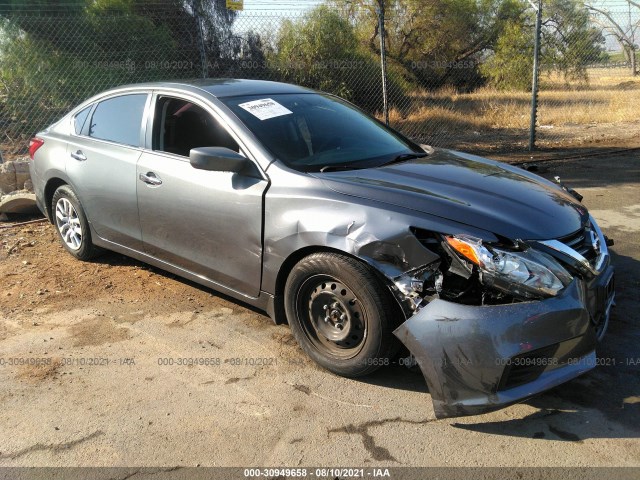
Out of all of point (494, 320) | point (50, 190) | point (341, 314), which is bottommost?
point (341, 314)

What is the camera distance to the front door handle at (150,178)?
4.28 m

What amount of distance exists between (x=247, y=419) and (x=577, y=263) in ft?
6.26

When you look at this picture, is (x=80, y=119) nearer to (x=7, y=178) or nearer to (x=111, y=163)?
(x=111, y=163)

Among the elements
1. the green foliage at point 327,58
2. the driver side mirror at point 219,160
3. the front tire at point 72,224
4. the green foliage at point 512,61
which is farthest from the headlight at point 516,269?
the green foliage at point 512,61

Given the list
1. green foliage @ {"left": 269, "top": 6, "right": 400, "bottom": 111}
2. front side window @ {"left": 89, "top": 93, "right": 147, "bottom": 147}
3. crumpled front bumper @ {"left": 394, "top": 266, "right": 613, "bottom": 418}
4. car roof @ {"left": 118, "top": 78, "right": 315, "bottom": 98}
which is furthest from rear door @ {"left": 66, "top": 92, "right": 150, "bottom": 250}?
green foliage @ {"left": 269, "top": 6, "right": 400, "bottom": 111}

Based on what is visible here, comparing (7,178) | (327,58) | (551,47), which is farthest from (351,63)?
(7,178)

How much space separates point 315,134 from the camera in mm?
4188

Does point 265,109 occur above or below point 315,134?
above

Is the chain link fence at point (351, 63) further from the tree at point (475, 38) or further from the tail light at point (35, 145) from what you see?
the tail light at point (35, 145)

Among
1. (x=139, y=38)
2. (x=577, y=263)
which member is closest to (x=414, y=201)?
(x=577, y=263)

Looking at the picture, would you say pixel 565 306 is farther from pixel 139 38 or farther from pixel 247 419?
pixel 139 38

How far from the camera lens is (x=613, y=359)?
355 cm

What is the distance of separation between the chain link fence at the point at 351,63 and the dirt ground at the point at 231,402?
4906mm

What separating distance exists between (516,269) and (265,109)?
2.13 metres
